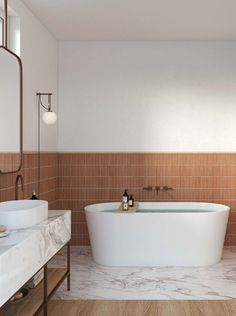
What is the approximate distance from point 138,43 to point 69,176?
2049 millimetres

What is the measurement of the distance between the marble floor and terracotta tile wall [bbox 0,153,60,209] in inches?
34.9

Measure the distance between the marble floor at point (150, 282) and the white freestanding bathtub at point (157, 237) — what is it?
0.11 metres

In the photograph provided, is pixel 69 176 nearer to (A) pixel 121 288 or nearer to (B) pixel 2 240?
(A) pixel 121 288

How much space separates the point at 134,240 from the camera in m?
5.00

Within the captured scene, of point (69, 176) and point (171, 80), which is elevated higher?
point (171, 80)

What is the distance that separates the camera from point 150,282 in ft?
14.7

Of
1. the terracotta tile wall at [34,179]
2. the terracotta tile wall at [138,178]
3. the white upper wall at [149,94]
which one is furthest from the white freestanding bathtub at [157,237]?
the white upper wall at [149,94]

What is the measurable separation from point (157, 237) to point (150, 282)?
0.64m

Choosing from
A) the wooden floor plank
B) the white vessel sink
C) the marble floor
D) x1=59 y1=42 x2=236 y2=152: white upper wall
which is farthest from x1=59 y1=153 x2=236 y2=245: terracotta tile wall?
the white vessel sink

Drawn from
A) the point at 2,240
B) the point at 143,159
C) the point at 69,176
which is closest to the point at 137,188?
the point at 143,159

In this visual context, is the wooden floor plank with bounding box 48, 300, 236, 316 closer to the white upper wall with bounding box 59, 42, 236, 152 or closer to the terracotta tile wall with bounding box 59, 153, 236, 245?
the terracotta tile wall with bounding box 59, 153, 236, 245

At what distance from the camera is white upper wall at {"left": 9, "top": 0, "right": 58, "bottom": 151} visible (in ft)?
14.8

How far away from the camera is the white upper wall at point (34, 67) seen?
178 inches

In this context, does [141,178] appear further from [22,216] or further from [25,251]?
[25,251]
